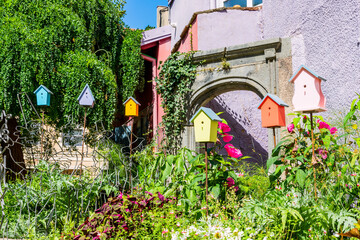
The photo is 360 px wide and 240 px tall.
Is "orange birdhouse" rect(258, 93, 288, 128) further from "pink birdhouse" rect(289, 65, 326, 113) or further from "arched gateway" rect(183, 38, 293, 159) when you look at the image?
"arched gateway" rect(183, 38, 293, 159)

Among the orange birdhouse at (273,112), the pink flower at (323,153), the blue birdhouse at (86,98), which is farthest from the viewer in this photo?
the blue birdhouse at (86,98)

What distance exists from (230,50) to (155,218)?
4.02 metres

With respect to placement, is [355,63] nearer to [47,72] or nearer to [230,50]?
[230,50]

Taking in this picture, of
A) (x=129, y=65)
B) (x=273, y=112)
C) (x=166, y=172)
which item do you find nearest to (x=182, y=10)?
(x=129, y=65)

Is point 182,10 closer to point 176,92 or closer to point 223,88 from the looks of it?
point 176,92

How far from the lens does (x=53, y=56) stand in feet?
23.3

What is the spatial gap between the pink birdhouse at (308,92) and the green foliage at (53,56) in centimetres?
497

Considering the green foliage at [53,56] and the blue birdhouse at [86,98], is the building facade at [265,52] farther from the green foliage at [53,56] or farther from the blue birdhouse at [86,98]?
the blue birdhouse at [86,98]

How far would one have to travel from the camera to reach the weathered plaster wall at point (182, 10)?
807 centimetres

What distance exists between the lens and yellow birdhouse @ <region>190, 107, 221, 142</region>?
320cm

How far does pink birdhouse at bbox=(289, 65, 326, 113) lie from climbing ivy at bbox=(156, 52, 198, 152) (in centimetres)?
343

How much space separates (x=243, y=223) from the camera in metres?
2.79

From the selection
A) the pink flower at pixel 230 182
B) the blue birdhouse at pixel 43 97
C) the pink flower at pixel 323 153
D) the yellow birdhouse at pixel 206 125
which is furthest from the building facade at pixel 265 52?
the blue birdhouse at pixel 43 97

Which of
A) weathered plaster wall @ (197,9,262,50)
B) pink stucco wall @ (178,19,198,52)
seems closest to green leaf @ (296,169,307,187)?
weathered plaster wall @ (197,9,262,50)
